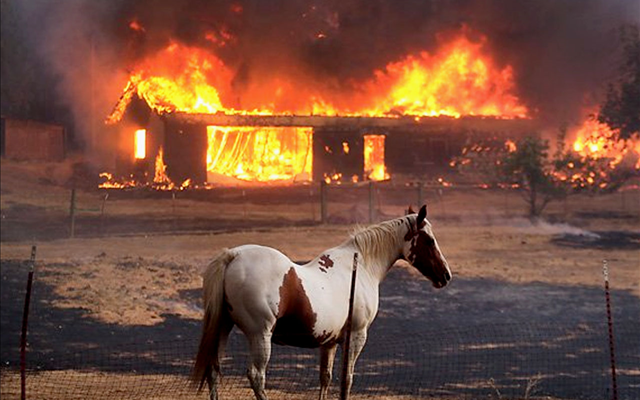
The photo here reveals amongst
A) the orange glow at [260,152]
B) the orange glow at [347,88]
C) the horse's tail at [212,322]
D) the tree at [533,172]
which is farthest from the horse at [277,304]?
the orange glow at [260,152]

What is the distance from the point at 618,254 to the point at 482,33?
93.7 ft

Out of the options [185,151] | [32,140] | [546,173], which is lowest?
[546,173]

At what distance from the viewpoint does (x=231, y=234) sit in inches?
1213

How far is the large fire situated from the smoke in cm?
66

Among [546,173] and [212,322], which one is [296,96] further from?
[212,322]

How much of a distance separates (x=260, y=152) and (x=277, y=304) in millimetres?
35146

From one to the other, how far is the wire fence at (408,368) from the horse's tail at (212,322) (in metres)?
2.49

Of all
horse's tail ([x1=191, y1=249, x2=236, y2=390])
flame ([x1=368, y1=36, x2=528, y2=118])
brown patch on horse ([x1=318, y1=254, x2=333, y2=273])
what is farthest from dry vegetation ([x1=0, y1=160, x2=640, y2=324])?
horse's tail ([x1=191, y1=249, x2=236, y2=390])

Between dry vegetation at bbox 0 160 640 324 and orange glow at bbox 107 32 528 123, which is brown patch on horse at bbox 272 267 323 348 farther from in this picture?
orange glow at bbox 107 32 528 123

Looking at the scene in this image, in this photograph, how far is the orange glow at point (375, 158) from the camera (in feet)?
149

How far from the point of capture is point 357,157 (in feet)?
145

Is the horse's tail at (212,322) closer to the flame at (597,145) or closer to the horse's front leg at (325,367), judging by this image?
the horse's front leg at (325,367)

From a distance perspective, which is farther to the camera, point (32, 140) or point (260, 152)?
point (32, 140)

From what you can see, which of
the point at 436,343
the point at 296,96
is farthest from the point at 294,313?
the point at 296,96
